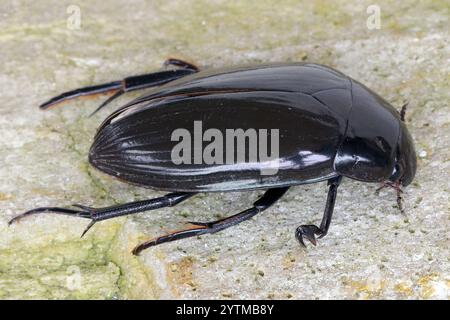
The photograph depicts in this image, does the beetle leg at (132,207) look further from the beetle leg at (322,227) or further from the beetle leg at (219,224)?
the beetle leg at (322,227)

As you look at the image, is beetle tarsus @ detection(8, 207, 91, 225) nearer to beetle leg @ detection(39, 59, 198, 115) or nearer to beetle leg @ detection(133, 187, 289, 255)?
beetle leg @ detection(133, 187, 289, 255)

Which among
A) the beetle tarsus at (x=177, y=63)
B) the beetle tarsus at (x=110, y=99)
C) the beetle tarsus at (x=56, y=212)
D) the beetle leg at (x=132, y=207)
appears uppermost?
the beetle tarsus at (x=177, y=63)

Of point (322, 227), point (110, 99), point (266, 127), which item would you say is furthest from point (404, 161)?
point (110, 99)

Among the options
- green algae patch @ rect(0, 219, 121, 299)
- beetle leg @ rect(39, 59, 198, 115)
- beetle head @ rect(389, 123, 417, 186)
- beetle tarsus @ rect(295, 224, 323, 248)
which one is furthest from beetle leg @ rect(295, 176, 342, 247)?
beetle leg @ rect(39, 59, 198, 115)

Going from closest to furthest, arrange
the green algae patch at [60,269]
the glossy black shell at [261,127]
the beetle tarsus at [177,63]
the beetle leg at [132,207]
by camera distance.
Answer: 1. the glossy black shell at [261,127]
2. the beetle leg at [132,207]
3. the green algae patch at [60,269]
4. the beetle tarsus at [177,63]

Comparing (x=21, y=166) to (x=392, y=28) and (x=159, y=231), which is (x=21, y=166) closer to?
(x=159, y=231)

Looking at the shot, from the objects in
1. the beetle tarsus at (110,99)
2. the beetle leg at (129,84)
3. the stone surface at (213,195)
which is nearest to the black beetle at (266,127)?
the stone surface at (213,195)
